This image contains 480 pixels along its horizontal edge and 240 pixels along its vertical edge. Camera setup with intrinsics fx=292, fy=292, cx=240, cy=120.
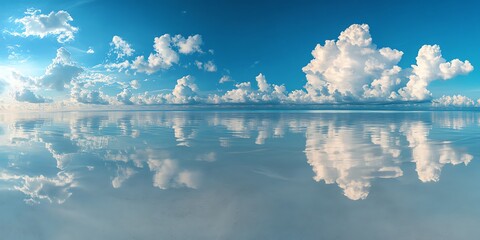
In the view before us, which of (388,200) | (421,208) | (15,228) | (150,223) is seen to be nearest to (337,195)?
(388,200)

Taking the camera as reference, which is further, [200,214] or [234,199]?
[234,199]

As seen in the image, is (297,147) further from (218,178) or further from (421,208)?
(421,208)

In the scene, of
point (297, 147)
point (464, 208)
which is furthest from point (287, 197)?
point (297, 147)

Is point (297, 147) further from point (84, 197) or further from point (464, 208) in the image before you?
point (84, 197)

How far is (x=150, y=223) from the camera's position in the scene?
9227mm

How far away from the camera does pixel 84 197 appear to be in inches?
460

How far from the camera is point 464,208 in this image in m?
10.3

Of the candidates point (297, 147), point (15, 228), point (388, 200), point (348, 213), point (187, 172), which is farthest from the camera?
point (297, 147)

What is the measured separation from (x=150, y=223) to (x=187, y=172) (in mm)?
6361

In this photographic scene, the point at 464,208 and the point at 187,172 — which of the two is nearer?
the point at 464,208

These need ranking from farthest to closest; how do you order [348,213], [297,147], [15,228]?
[297,147], [348,213], [15,228]

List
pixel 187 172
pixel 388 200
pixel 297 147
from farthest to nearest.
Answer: pixel 297 147, pixel 187 172, pixel 388 200

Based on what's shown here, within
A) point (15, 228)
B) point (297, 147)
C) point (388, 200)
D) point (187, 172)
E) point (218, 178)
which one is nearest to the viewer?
point (15, 228)

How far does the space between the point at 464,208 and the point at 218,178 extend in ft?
32.5
